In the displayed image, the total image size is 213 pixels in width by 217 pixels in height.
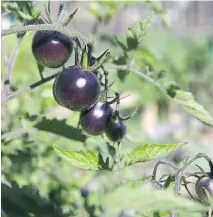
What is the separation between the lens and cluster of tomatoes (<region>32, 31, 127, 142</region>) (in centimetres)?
85

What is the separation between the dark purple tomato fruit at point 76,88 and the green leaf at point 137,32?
32 cm

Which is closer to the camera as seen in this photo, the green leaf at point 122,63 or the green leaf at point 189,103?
the green leaf at point 189,103

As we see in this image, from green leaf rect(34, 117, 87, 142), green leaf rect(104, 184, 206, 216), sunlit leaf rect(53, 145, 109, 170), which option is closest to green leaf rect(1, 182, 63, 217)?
green leaf rect(34, 117, 87, 142)

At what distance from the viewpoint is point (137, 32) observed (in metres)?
1.18

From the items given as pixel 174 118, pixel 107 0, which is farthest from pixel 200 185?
pixel 174 118

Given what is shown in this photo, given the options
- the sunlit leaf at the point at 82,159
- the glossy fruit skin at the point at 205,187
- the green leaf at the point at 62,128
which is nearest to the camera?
the glossy fruit skin at the point at 205,187

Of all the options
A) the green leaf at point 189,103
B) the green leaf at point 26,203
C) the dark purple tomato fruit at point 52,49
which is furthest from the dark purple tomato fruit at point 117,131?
the green leaf at point 26,203

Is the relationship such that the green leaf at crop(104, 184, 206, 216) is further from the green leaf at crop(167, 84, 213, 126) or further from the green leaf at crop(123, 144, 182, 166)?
the green leaf at crop(167, 84, 213, 126)

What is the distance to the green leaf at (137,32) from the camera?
3.79 feet

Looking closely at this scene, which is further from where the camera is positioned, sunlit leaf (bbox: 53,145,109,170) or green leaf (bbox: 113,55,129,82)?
green leaf (bbox: 113,55,129,82)

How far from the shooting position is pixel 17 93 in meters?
1.12

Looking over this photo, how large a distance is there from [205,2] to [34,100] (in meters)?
13.3

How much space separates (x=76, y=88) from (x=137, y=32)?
369 mm

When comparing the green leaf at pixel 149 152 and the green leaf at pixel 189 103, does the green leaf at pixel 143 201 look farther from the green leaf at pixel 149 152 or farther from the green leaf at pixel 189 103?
the green leaf at pixel 189 103
